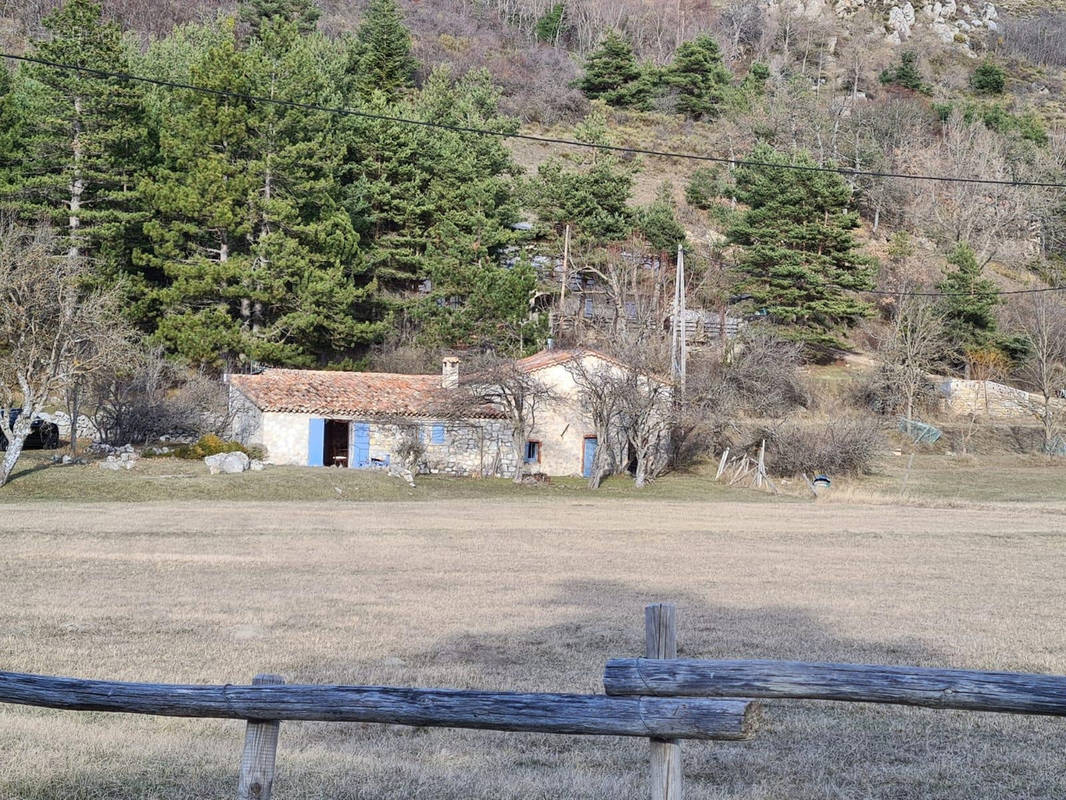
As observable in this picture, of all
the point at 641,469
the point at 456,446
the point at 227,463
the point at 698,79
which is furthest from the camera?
the point at 698,79

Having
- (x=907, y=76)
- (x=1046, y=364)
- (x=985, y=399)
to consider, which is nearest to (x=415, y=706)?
(x=1046, y=364)

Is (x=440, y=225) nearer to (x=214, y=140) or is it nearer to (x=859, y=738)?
(x=214, y=140)

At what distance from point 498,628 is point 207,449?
2941cm

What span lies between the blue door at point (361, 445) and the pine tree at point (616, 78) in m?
68.5

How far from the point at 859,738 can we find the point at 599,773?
7.28 feet

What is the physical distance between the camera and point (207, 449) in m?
40.9

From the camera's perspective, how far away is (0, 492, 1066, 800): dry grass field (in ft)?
24.3

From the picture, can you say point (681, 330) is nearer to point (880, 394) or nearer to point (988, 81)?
point (880, 394)

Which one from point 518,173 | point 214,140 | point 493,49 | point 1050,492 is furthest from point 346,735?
point 493,49

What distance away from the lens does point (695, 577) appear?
63.0ft

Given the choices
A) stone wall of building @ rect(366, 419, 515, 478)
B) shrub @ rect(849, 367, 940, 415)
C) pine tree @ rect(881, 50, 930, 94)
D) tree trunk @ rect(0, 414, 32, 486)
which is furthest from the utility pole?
pine tree @ rect(881, 50, 930, 94)

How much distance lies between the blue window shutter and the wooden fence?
3797 cm

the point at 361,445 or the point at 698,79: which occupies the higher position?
the point at 698,79

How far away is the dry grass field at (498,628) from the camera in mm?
7422
